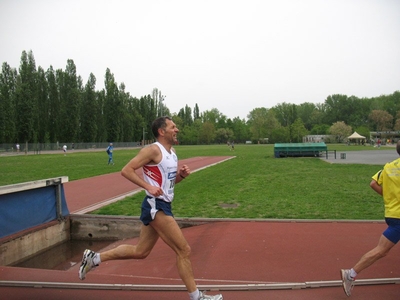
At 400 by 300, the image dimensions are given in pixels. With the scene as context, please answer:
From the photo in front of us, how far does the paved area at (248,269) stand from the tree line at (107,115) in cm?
6536

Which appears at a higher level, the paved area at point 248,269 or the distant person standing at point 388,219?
the distant person standing at point 388,219

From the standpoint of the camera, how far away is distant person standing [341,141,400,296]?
4.23 meters

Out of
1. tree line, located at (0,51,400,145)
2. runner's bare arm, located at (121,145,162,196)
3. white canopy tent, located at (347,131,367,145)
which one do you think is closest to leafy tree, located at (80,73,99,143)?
tree line, located at (0,51,400,145)

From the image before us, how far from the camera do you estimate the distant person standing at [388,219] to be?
4.23 m

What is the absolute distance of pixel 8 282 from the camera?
4.88 m

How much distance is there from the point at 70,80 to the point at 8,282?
279 feet

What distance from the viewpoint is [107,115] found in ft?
307

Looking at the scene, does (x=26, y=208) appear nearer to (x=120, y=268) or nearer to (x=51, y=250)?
(x=51, y=250)

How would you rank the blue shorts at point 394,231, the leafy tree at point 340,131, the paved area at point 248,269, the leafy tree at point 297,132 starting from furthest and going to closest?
the leafy tree at point 340,131 → the leafy tree at point 297,132 → the paved area at point 248,269 → the blue shorts at point 394,231

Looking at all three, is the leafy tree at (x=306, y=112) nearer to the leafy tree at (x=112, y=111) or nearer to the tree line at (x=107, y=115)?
the tree line at (x=107, y=115)

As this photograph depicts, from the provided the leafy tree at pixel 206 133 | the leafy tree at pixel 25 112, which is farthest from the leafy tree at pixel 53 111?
the leafy tree at pixel 206 133

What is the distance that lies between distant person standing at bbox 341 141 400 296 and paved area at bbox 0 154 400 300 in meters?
0.28

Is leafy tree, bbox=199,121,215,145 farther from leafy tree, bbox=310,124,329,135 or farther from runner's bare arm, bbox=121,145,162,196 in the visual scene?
runner's bare arm, bbox=121,145,162,196

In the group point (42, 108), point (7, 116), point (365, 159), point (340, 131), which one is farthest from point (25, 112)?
point (340, 131)
